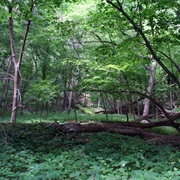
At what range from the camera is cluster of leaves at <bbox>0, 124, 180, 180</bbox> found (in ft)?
10.5

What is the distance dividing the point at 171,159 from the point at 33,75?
62.5 ft

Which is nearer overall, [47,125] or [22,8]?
[22,8]

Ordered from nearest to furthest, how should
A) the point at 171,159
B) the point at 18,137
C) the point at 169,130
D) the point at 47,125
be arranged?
the point at 171,159, the point at 18,137, the point at 47,125, the point at 169,130

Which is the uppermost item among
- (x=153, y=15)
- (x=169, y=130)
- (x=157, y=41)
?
(x=153, y=15)

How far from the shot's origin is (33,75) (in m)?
21.8

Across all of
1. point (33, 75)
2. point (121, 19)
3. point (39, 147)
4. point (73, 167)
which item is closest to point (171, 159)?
point (73, 167)

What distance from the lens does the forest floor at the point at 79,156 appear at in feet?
10.5

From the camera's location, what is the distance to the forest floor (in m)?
3.19

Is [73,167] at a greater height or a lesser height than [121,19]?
lesser

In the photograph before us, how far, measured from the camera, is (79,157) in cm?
480

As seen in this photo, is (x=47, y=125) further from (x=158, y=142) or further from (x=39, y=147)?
(x=158, y=142)

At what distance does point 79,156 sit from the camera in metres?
4.88

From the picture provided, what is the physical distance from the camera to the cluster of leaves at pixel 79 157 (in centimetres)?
320

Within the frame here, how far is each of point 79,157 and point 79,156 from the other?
0.26ft
